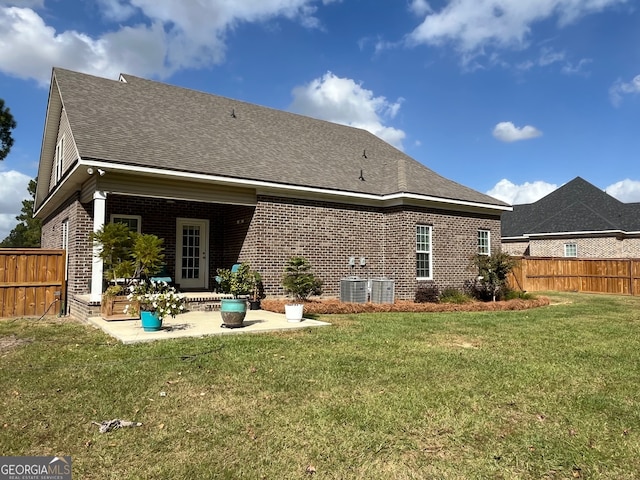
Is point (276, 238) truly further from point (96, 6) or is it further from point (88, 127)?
point (96, 6)

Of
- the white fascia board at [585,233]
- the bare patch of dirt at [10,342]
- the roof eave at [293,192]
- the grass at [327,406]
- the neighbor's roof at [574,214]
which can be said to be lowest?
the grass at [327,406]

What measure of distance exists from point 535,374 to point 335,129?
51.1 ft

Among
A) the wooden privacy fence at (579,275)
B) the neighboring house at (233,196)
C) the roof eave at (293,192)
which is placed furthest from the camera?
the wooden privacy fence at (579,275)

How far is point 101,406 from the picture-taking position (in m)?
4.35

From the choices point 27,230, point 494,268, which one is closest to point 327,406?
point 494,268

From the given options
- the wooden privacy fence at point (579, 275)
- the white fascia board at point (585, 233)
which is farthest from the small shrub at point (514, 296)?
the white fascia board at point (585, 233)

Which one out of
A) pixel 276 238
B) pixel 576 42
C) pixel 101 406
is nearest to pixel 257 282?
pixel 276 238

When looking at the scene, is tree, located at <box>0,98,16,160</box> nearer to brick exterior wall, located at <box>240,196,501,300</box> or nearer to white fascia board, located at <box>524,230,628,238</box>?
brick exterior wall, located at <box>240,196,501,300</box>

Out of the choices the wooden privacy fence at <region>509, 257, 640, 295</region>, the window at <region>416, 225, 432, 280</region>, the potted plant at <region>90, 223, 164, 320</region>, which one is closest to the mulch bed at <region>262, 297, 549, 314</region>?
the window at <region>416, 225, 432, 280</region>

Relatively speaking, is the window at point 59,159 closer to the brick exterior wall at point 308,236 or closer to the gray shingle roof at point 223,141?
the brick exterior wall at point 308,236

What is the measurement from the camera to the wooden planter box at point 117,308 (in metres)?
9.50

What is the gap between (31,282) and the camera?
1144cm

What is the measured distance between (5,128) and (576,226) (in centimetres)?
3224

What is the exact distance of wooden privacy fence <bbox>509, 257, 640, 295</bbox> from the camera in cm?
2023
